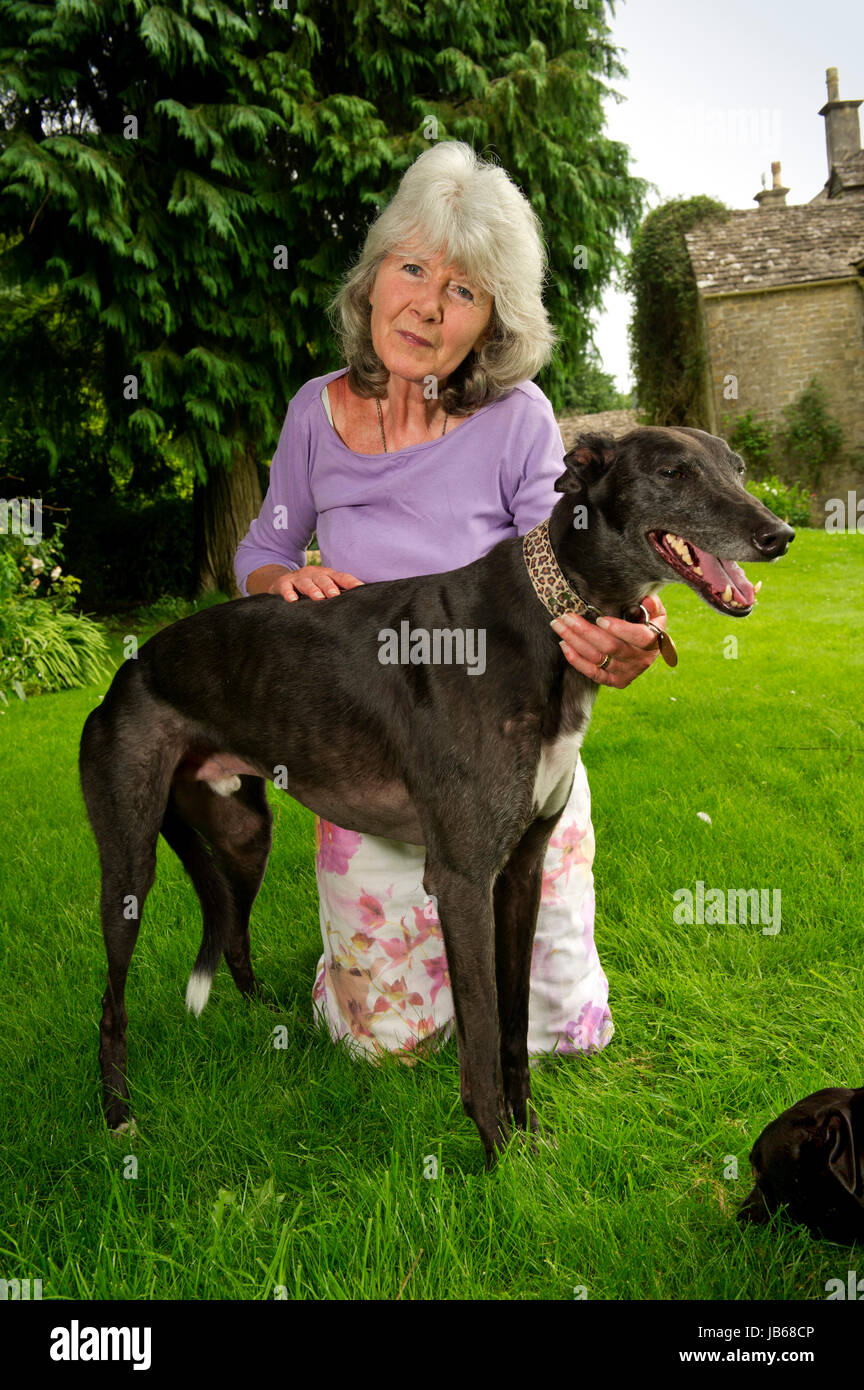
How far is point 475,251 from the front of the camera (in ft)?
9.05

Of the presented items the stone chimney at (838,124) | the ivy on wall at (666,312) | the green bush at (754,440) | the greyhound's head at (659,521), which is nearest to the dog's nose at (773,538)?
the greyhound's head at (659,521)

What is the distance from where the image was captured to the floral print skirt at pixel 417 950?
9.85 ft

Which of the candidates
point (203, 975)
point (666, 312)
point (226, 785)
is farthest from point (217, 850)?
point (666, 312)

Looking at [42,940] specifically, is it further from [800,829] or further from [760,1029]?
[800,829]

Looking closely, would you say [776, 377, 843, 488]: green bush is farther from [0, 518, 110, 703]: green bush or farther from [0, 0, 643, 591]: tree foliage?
[0, 518, 110, 703]: green bush

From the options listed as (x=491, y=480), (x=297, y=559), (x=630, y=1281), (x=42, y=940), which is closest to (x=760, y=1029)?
(x=630, y=1281)

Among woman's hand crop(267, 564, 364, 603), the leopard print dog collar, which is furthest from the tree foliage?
the leopard print dog collar

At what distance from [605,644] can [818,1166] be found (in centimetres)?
113

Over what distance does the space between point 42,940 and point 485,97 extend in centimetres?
1018

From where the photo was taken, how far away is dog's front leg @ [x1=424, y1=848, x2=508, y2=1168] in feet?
7.45

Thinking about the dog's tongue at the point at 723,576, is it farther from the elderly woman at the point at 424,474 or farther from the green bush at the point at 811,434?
the green bush at the point at 811,434

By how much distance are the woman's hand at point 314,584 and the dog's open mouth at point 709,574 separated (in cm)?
83

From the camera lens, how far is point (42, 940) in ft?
12.8

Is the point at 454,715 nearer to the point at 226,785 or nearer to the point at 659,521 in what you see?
the point at 659,521
